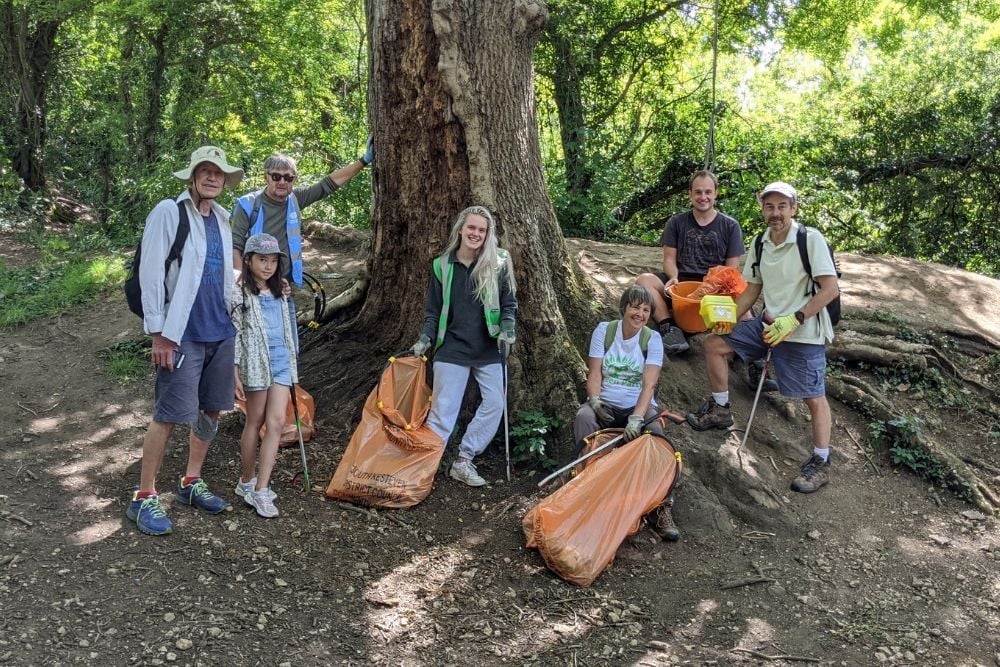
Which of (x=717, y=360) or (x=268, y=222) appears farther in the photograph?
(x=717, y=360)

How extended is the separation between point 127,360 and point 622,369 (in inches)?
154

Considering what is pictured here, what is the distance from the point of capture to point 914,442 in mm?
5359

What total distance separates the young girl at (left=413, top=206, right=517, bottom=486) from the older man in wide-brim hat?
1203mm

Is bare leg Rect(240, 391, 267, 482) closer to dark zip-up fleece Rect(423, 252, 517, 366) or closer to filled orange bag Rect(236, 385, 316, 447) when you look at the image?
filled orange bag Rect(236, 385, 316, 447)

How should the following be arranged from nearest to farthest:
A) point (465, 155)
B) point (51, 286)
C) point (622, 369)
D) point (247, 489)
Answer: point (247, 489) < point (622, 369) < point (465, 155) < point (51, 286)

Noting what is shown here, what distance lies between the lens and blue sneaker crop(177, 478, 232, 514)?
4090mm

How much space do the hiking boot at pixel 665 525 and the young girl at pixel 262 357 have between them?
2.07m

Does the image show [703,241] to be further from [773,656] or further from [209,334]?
[209,334]

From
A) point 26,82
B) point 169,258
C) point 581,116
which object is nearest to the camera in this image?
point 169,258

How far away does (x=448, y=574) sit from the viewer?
3.96m

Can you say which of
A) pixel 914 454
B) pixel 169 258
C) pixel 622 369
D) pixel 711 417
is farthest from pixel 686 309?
pixel 169 258

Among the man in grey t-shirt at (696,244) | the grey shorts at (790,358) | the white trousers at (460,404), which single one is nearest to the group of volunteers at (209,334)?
the white trousers at (460,404)

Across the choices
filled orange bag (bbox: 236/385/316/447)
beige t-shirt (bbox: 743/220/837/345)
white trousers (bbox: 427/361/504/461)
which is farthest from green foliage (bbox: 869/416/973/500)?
filled orange bag (bbox: 236/385/316/447)

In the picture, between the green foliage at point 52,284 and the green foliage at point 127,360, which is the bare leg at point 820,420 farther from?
the green foliage at point 52,284
